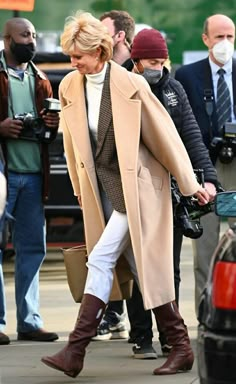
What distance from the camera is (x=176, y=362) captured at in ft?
25.5

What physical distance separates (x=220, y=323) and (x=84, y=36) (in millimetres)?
2395

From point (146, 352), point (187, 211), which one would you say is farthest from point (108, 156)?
point (146, 352)

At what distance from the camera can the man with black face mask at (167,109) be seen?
8227mm

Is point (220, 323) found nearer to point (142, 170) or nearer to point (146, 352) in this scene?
point (142, 170)

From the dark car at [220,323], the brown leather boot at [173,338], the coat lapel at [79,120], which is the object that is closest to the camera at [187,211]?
the brown leather boot at [173,338]

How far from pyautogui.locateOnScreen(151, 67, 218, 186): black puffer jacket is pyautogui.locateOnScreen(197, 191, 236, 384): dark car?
95.0 inches

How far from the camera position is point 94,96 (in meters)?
7.78

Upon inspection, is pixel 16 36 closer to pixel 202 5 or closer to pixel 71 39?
pixel 71 39

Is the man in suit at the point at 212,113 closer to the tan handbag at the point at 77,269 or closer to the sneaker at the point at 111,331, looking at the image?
the sneaker at the point at 111,331

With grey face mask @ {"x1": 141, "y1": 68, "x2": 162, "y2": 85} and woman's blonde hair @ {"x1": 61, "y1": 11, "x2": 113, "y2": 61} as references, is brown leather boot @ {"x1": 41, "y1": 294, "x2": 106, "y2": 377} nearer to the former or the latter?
woman's blonde hair @ {"x1": 61, "y1": 11, "x2": 113, "y2": 61}

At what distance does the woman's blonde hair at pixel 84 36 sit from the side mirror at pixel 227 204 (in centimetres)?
167

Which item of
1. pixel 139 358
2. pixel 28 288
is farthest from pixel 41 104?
pixel 139 358

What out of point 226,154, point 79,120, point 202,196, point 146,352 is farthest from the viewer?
point 226,154

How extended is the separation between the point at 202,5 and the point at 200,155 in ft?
42.2
